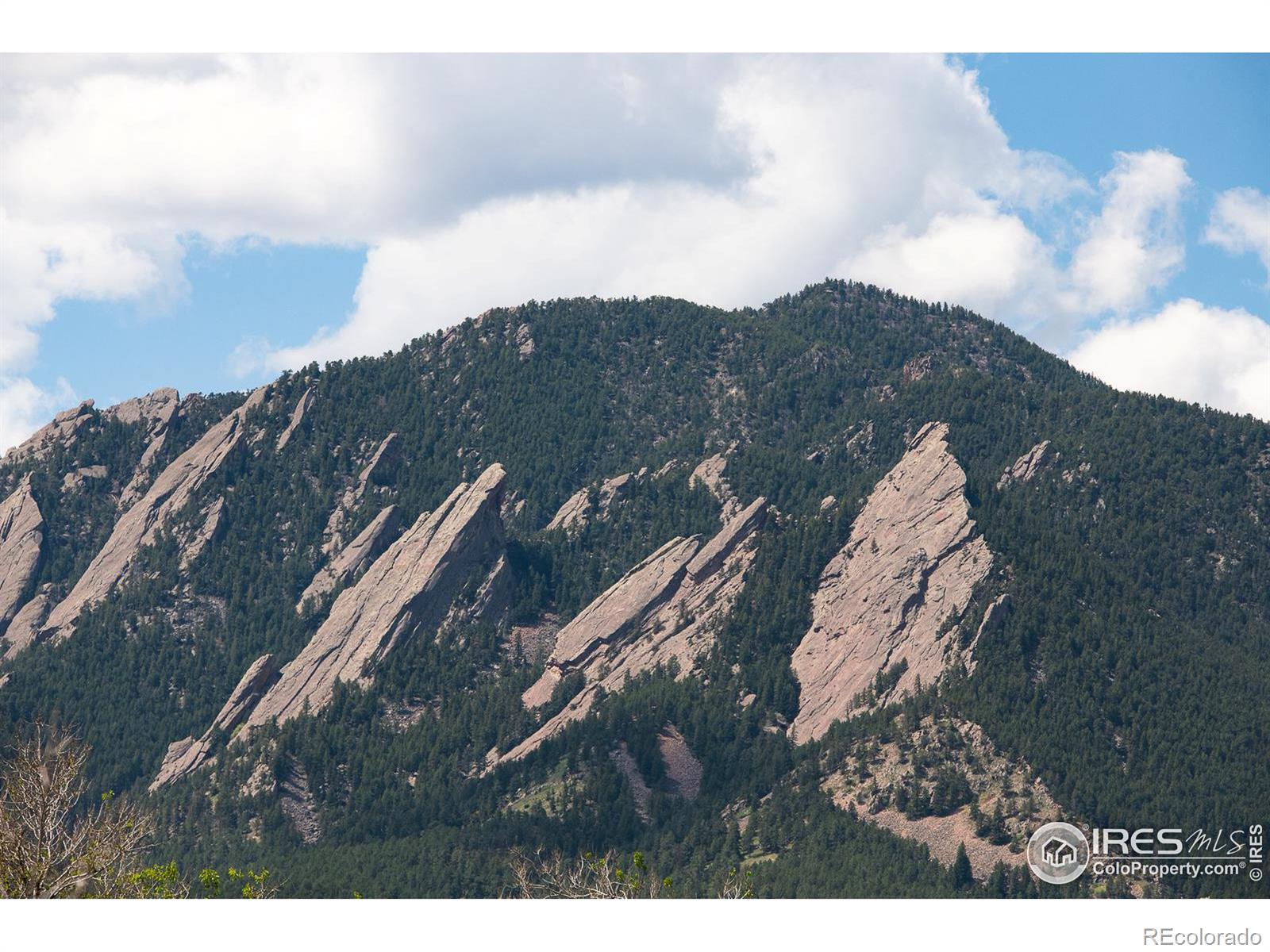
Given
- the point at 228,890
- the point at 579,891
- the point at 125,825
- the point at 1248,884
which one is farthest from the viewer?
the point at 1248,884

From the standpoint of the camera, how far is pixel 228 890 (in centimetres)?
17512

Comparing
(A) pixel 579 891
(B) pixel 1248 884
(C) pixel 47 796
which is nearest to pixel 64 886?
(C) pixel 47 796

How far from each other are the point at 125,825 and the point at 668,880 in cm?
4001

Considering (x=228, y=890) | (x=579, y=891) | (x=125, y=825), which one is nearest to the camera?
(x=125, y=825)

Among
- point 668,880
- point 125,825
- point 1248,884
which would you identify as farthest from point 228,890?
point 1248,884

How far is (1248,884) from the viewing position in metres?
198

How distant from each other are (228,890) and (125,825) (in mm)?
79862

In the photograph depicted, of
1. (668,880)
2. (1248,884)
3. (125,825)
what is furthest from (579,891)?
(1248,884)

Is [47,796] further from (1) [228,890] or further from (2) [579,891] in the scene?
(1) [228,890]

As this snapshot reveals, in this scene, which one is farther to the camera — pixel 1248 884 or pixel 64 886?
pixel 1248 884

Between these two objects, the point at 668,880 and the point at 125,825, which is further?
the point at 668,880
